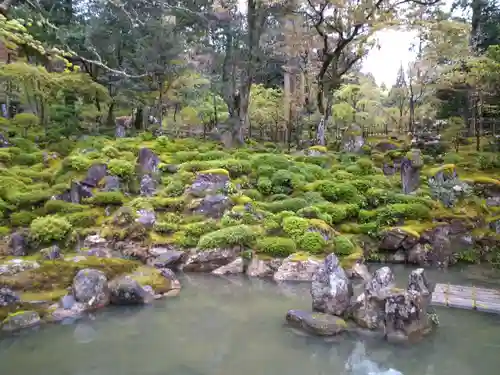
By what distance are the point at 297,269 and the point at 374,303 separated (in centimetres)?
349

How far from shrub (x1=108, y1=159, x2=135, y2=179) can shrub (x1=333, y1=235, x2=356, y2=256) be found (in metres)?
7.92

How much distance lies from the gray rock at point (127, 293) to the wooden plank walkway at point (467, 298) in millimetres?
5981

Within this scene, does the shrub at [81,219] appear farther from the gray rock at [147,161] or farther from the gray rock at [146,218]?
the gray rock at [147,161]

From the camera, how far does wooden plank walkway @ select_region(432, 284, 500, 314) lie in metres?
8.59

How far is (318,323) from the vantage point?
7484 millimetres

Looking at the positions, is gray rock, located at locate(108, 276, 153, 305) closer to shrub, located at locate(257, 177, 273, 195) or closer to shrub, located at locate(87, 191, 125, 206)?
shrub, located at locate(87, 191, 125, 206)

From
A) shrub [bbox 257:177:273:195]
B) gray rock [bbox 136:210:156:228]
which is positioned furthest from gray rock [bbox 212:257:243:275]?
shrub [bbox 257:177:273:195]

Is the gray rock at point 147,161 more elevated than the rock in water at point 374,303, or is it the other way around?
the gray rock at point 147,161

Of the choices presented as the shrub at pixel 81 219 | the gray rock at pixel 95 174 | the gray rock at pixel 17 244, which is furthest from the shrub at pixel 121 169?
the gray rock at pixel 17 244

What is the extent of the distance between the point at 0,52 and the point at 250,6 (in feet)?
44.4

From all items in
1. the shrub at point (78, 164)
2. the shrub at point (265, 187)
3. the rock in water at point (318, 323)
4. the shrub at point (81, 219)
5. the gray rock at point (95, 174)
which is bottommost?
the rock in water at point (318, 323)

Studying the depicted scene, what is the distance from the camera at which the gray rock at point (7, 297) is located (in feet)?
26.0

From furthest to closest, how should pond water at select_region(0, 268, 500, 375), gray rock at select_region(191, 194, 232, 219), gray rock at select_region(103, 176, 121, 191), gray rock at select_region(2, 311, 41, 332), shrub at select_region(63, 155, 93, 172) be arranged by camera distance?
shrub at select_region(63, 155, 93, 172), gray rock at select_region(103, 176, 121, 191), gray rock at select_region(191, 194, 232, 219), gray rock at select_region(2, 311, 41, 332), pond water at select_region(0, 268, 500, 375)

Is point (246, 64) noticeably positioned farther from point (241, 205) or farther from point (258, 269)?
point (258, 269)
